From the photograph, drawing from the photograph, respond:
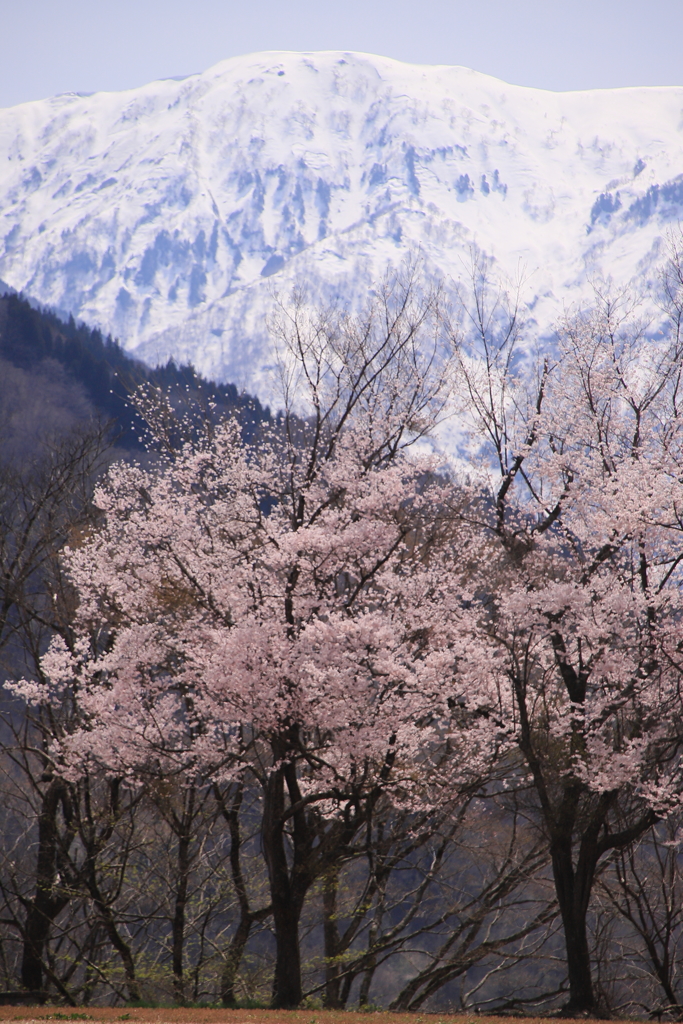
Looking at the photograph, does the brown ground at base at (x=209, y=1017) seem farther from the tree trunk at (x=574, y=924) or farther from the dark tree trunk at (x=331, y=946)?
the dark tree trunk at (x=331, y=946)

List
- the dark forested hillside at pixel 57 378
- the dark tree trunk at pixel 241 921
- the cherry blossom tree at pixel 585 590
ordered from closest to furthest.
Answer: the cherry blossom tree at pixel 585 590 < the dark tree trunk at pixel 241 921 < the dark forested hillside at pixel 57 378

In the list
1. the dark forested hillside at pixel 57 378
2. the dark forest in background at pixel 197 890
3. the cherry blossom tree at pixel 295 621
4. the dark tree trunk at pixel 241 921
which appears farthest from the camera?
the dark forested hillside at pixel 57 378

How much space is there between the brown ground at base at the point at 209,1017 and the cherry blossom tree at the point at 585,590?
10.5 feet

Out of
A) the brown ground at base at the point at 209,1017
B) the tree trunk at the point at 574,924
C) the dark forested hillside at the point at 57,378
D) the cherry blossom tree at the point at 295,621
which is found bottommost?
the brown ground at base at the point at 209,1017

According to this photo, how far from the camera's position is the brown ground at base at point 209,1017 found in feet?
32.9

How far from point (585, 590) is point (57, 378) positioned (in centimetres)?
5454

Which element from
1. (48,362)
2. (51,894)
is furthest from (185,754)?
(48,362)

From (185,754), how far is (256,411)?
46516mm

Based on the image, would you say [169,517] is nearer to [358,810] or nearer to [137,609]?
[137,609]

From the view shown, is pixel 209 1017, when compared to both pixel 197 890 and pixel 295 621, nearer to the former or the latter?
pixel 295 621

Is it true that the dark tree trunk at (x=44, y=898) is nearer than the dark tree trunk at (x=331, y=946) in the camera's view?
Yes

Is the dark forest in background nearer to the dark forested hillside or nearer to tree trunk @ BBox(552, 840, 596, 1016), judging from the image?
tree trunk @ BBox(552, 840, 596, 1016)

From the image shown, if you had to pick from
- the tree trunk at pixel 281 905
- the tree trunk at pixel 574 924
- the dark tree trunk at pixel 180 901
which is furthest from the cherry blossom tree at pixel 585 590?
the dark tree trunk at pixel 180 901

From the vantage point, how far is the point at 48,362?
204 ft
